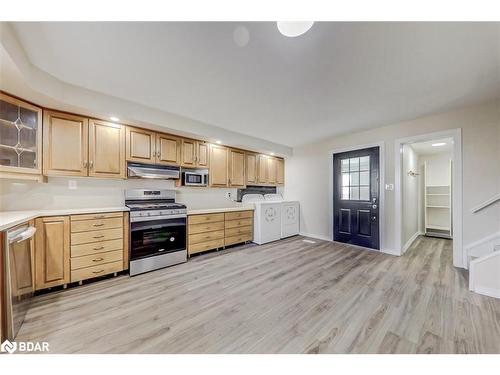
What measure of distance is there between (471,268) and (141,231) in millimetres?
4082

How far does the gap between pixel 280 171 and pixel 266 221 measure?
1.67 m

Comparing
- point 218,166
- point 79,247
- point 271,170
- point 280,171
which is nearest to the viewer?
point 79,247

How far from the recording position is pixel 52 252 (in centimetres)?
209

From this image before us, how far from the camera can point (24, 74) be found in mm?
1631

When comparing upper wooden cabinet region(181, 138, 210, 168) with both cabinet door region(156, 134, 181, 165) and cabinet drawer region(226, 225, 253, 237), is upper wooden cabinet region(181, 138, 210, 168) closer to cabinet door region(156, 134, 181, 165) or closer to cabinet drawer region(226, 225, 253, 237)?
cabinet door region(156, 134, 181, 165)

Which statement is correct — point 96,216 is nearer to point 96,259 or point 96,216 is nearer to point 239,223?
point 96,259

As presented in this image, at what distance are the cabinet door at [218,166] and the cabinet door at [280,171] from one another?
5.66ft

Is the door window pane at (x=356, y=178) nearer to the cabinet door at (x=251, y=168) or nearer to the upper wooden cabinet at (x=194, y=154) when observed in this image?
the cabinet door at (x=251, y=168)

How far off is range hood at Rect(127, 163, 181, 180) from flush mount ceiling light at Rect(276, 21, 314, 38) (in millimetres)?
2543

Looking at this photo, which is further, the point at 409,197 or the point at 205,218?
the point at 409,197

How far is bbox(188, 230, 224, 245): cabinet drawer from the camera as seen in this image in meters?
3.21

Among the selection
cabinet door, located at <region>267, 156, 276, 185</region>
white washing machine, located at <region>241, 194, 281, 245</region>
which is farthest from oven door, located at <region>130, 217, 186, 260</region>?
cabinet door, located at <region>267, 156, 276, 185</region>

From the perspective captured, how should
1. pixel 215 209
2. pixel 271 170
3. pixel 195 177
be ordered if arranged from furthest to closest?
pixel 271 170
pixel 215 209
pixel 195 177

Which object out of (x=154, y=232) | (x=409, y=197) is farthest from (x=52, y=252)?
(x=409, y=197)
